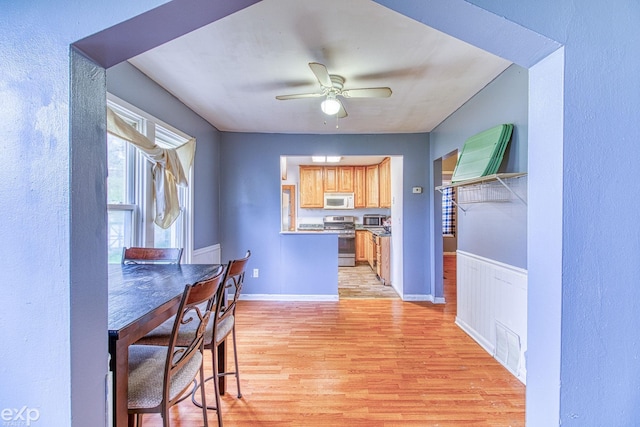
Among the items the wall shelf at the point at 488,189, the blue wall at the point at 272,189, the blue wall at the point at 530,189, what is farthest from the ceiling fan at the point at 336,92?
the blue wall at the point at 272,189

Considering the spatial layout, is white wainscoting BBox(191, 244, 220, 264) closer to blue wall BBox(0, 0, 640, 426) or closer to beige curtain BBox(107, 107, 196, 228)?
beige curtain BBox(107, 107, 196, 228)

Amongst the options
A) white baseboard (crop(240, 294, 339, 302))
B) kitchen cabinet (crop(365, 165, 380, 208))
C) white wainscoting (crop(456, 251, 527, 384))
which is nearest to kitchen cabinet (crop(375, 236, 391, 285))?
white baseboard (crop(240, 294, 339, 302))

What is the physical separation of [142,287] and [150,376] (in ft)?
1.47

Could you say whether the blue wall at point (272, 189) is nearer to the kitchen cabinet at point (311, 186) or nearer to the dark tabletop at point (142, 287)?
the dark tabletop at point (142, 287)

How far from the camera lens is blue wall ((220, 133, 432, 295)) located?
4.01m

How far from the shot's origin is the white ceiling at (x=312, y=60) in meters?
1.62

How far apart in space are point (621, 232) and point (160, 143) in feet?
10.6

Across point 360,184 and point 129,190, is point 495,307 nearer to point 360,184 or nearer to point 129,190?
point 129,190

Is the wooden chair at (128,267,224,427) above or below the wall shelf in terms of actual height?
below

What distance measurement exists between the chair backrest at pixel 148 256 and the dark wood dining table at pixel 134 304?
0.38 feet

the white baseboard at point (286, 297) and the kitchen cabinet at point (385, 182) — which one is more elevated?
the kitchen cabinet at point (385, 182)

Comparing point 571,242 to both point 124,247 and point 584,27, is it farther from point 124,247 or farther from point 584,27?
point 124,247

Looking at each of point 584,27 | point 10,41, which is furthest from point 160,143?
point 584,27

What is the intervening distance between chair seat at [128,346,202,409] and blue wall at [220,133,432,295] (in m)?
2.59
